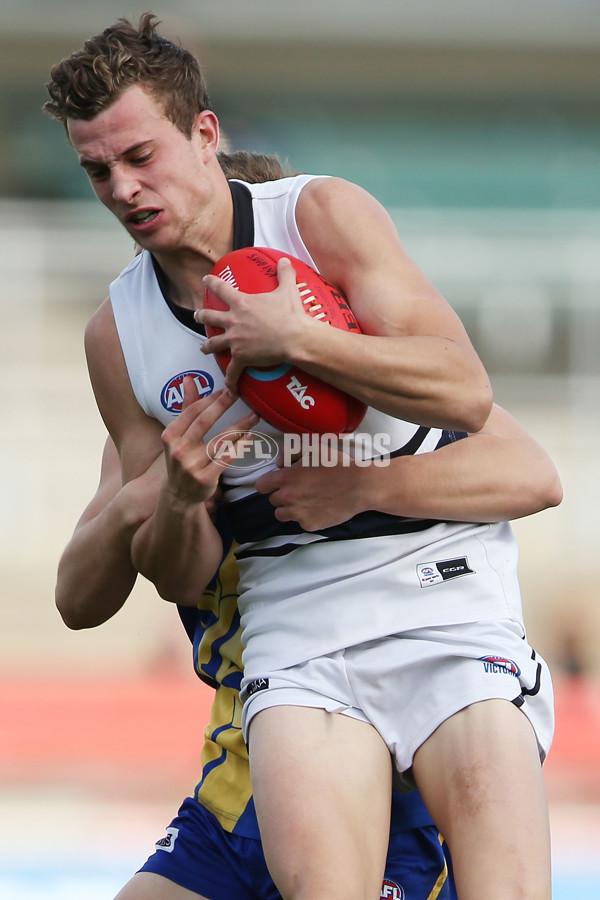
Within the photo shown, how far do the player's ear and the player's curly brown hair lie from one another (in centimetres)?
2

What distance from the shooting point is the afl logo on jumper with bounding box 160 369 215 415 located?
95.1 inches

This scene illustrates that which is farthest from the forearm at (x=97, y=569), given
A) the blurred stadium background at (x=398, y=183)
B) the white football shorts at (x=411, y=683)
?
the blurred stadium background at (x=398, y=183)

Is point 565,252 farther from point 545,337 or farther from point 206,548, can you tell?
point 206,548

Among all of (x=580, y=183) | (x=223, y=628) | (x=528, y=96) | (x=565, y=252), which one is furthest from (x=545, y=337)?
(x=223, y=628)

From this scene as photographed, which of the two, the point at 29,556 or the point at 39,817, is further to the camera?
the point at 29,556

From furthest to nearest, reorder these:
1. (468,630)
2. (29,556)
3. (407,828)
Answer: (29,556) → (407,828) → (468,630)

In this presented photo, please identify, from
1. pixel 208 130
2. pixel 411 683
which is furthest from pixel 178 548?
pixel 208 130

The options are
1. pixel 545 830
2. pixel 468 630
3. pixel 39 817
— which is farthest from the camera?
pixel 39 817

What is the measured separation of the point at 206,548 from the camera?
8.18 ft

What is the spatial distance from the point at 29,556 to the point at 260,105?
6363mm

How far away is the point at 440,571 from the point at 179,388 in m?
0.65

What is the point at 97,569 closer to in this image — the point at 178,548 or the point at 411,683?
the point at 178,548

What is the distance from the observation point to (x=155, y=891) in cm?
258

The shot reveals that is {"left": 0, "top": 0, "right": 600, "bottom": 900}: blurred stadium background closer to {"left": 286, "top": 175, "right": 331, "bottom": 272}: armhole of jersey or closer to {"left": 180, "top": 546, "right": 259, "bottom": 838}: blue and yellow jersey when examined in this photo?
{"left": 180, "top": 546, "right": 259, "bottom": 838}: blue and yellow jersey
